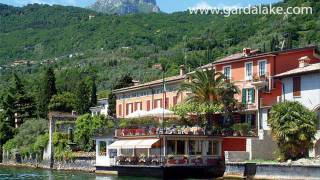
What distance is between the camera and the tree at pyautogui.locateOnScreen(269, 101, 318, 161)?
4134 cm

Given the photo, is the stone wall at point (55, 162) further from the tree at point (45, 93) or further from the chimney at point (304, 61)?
the chimney at point (304, 61)

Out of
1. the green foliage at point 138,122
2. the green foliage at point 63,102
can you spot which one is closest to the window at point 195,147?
the green foliage at point 138,122

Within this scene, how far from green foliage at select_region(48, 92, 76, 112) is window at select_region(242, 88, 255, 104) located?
4170cm

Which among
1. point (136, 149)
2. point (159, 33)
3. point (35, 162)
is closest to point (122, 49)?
point (159, 33)

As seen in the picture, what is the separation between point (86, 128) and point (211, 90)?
21580 mm

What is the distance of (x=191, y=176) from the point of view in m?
48.2

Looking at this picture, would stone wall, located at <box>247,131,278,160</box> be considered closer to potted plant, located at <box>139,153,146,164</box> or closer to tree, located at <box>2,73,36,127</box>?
potted plant, located at <box>139,153,146,164</box>

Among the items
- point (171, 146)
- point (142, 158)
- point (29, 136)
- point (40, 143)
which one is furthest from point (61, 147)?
point (171, 146)

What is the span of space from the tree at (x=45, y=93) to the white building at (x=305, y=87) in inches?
1944

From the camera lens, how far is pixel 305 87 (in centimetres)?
4528

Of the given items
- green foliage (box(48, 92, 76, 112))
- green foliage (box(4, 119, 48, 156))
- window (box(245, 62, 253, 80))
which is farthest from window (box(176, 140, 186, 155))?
green foliage (box(48, 92, 76, 112))

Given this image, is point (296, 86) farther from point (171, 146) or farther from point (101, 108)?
point (101, 108)

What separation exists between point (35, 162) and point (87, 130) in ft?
33.9

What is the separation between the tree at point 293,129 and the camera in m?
41.3
